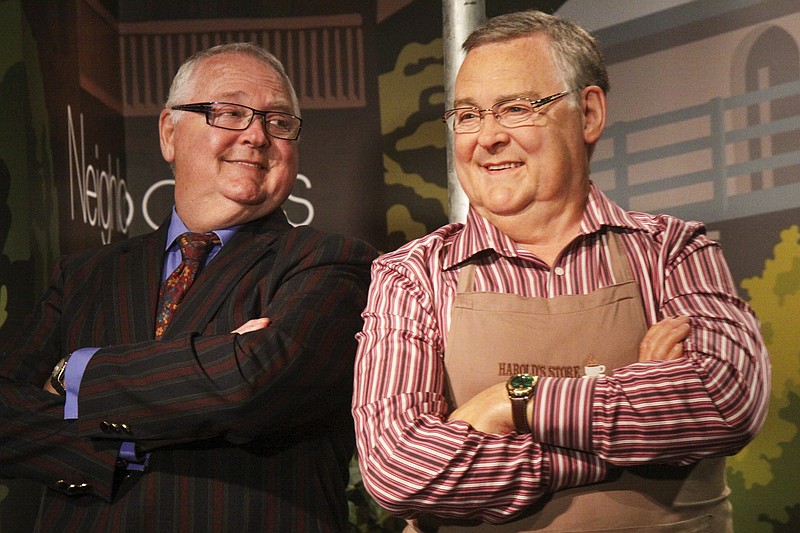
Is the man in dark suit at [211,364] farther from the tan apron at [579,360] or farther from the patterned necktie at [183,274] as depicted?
the tan apron at [579,360]

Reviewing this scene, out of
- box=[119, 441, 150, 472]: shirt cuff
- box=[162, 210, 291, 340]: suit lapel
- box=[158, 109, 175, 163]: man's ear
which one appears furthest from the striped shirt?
box=[158, 109, 175, 163]: man's ear

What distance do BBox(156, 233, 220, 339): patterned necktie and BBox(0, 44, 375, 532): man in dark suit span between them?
0.06ft

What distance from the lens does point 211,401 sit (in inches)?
90.0

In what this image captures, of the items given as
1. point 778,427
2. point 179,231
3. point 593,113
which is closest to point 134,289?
point 179,231

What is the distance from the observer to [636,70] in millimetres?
4066

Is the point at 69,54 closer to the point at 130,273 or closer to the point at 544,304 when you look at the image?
the point at 130,273

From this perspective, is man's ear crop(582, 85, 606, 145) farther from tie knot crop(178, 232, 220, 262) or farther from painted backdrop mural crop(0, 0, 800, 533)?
painted backdrop mural crop(0, 0, 800, 533)

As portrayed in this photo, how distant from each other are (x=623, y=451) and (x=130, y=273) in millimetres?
1466

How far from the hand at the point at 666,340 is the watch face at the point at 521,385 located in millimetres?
245

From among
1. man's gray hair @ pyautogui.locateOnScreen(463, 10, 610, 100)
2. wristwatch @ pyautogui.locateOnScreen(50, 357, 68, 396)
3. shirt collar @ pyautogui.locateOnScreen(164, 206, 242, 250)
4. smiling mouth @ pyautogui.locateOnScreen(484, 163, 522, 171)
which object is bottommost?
wristwatch @ pyautogui.locateOnScreen(50, 357, 68, 396)

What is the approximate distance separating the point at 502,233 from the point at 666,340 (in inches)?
17.7

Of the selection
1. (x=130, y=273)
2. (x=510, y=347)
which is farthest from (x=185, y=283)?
(x=510, y=347)

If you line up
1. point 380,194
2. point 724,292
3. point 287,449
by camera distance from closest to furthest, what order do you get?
point 724,292 → point 287,449 → point 380,194

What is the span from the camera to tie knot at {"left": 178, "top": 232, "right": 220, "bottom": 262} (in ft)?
9.02
